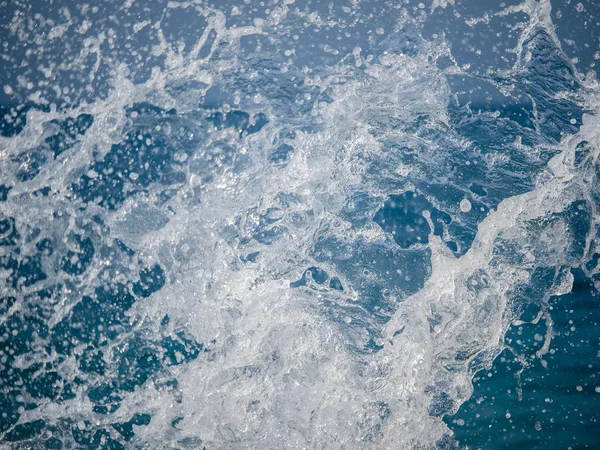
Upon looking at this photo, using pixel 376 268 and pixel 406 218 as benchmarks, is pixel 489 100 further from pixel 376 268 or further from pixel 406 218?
pixel 376 268

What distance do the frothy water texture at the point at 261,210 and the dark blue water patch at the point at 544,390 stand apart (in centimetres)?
110

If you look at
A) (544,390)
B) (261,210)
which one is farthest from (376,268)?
(544,390)

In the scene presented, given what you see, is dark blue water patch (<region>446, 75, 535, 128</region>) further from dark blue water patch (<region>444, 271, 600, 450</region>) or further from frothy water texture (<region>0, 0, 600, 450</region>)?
dark blue water patch (<region>444, 271, 600, 450</region>)

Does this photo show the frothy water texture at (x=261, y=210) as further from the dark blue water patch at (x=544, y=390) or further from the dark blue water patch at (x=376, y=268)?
the dark blue water patch at (x=544, y=390)

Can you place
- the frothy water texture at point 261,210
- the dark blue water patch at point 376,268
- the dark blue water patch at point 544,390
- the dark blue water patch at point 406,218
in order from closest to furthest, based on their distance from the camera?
the frothy water texture at point 261,210 < the dark blue water patch at point 376,268 < the dark blue water patch at point 544,390 < the dark blue water patch at point 406,218

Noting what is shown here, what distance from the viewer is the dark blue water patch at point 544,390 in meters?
3.47

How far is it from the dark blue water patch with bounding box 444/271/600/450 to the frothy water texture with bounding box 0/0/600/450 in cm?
110

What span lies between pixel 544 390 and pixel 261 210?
8.85 feet

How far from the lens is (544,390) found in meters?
3.71

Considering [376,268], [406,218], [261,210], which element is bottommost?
[406,218]

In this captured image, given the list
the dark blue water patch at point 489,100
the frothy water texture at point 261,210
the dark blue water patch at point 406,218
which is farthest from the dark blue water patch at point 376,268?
the dark blue water patch at point 489,100

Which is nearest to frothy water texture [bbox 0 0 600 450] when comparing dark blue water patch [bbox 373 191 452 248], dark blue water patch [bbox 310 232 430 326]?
dark blue water patch [bbox 310 232 430 326]

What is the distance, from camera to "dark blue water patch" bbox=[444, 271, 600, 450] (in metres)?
3.47

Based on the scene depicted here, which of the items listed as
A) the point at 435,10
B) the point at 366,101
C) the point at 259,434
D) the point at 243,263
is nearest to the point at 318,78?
Answer: the point at 366,101
